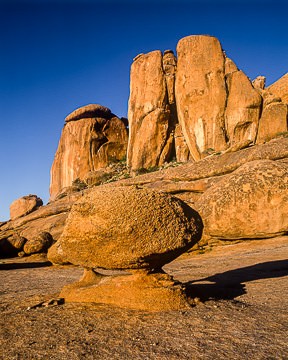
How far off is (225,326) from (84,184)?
35187 mm

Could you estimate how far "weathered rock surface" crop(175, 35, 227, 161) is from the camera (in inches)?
1036

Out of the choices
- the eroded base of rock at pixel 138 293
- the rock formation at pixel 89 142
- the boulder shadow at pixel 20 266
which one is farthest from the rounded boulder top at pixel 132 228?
the rock formation at pixel 89 142

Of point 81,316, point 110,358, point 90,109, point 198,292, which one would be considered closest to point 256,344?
point 110,358

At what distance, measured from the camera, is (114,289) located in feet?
12.5

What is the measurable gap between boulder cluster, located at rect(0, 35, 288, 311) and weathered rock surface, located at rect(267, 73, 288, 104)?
0.39 feet

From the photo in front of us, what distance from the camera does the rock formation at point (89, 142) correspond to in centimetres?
4206

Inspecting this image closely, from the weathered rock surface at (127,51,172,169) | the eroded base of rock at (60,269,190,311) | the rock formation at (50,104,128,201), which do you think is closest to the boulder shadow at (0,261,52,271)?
the eroded base of rock at (60,269,190,311)

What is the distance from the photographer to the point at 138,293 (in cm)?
358

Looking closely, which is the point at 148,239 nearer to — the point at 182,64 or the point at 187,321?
the point at 187,321

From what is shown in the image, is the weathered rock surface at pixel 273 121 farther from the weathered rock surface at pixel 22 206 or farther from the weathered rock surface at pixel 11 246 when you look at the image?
the weathered rock surface at pixel 22 206

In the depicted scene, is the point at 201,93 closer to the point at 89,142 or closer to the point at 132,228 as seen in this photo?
the point at 89,142

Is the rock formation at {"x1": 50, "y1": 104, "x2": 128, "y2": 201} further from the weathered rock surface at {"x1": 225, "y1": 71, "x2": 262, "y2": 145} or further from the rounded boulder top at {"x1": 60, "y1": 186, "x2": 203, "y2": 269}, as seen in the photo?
the rounded boulder top at {"x1": 60, "y1": 186, "x2": 203, "y2": 269}

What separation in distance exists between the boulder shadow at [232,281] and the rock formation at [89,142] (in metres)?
36.5

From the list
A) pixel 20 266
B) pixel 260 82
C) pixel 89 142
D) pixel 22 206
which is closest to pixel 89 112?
pixel 89 142
